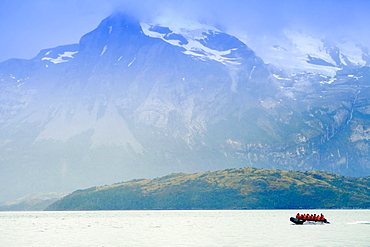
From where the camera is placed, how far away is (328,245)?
130000 mm

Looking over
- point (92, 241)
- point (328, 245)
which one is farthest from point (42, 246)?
point (328, 245)

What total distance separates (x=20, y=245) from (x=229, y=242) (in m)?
51.9

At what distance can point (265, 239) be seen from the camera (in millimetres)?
148125

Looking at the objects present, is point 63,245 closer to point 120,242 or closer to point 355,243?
point 120,242

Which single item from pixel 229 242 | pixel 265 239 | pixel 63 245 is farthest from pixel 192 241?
pixel 63 245

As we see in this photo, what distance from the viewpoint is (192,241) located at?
143625mm

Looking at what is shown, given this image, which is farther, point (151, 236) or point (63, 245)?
point (151, 236)

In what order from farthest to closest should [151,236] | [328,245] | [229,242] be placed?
[151,236], [229,242], [328,245]

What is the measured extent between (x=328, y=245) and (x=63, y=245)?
63964 millimetres

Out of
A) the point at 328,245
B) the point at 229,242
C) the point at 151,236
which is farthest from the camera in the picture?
the point at 151,236

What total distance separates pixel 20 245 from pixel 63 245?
10.7m

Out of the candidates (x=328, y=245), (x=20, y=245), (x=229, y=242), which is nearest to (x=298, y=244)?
(x=328, y=245)

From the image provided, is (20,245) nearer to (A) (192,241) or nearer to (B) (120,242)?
(B) (120,242)

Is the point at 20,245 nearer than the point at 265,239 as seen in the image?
Yes
